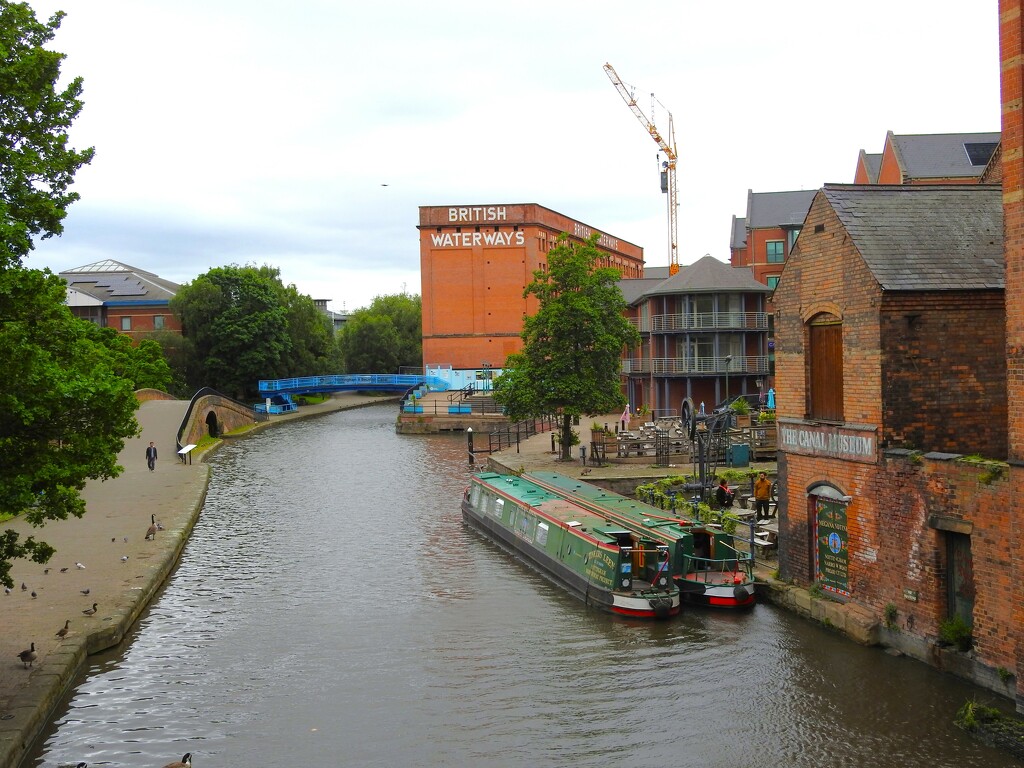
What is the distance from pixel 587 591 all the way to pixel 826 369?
6389 mm

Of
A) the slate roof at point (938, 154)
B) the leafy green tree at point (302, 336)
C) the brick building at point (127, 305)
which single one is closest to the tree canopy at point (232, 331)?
the leafy green tree at point (302, 336)

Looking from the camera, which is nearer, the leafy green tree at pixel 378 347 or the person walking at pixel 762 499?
the person walking at pixel 762 499

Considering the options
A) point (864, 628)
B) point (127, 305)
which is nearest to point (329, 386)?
point (127, 305)

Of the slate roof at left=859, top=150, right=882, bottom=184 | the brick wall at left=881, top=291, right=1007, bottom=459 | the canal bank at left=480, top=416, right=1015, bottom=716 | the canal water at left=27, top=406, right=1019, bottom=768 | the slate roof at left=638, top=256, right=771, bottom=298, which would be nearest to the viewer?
the canal water at left=27, top=406, right=1019, bottom=768

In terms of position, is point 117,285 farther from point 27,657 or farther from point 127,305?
point 27,657

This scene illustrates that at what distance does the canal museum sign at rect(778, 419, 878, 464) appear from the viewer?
1533 centimetres

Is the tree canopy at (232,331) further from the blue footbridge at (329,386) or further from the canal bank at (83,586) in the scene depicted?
the canal bank at (83,586)

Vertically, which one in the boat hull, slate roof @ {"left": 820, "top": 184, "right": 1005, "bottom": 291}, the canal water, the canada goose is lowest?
the canal water

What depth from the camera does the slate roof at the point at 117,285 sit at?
266 ft

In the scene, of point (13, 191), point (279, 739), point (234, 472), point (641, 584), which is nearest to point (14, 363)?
point (13, 191)

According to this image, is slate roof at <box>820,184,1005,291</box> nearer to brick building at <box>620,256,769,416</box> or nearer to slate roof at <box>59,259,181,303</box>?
brick building at <box>620,256,769,416</box>

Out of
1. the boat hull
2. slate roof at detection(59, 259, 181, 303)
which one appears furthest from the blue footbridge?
the boat hull

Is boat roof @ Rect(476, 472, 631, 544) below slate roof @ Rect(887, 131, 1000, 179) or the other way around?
below

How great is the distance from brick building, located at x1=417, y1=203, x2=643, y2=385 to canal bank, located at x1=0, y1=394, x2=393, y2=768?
140 feet
